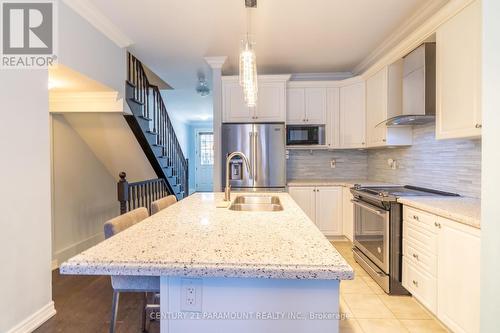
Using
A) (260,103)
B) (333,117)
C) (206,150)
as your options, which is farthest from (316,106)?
(206,150)

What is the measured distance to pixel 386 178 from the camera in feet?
12.3

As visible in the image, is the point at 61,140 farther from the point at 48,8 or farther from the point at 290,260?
the point at 290,260

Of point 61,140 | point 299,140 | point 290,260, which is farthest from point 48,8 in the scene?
point 299,140

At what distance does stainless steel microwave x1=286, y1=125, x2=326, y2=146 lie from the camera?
4031 millimetres

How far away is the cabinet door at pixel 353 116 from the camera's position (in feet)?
12.5

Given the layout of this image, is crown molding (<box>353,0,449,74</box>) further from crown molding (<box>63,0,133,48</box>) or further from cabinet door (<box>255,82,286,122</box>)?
crown molding (<box>63,0,133,48</box>)

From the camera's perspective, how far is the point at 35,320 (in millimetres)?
1997

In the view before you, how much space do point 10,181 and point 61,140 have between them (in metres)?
1.81

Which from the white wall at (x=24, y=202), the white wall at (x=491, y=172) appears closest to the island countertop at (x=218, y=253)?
the white wall at (x=491, y=172)

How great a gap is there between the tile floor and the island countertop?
48.7 inches

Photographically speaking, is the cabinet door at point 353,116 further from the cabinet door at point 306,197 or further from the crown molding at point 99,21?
the crown molding at point 99,21

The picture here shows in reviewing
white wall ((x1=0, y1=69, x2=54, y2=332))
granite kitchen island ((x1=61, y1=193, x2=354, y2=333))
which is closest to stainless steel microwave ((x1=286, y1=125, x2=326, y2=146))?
white wall ((x1=0, y1=69, x2=54, y2=332))

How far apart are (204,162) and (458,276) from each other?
8846mm

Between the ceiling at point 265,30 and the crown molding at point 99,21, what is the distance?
0.06m
